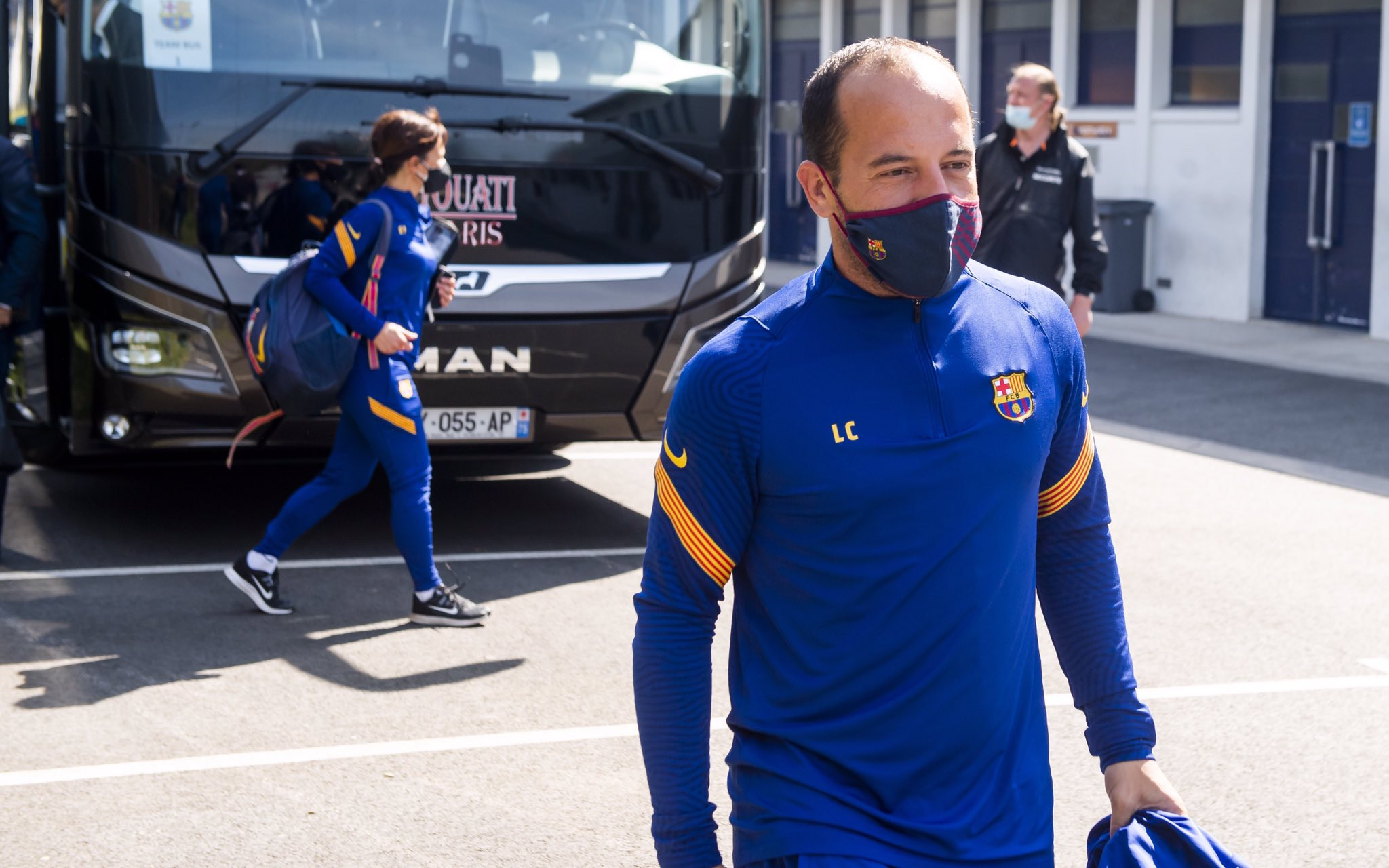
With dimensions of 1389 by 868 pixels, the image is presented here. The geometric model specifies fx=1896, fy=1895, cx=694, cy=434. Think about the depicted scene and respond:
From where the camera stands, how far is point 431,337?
7.60m

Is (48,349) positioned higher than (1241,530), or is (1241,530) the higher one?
(48,349)

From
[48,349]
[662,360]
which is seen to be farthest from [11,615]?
[662,360]

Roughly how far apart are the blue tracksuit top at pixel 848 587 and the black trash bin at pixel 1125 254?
1581 cm

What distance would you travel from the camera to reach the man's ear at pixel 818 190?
2484 millimetres

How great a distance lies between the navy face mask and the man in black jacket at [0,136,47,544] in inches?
239

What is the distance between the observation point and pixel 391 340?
21.5 ft

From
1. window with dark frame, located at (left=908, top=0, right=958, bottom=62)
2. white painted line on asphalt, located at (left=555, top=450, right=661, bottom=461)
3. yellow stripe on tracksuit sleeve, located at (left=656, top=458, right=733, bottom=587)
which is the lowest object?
white painted line on asphalt, located at (left=555, top=450, right=661, bottom=461)

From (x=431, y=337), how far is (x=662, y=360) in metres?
0.98

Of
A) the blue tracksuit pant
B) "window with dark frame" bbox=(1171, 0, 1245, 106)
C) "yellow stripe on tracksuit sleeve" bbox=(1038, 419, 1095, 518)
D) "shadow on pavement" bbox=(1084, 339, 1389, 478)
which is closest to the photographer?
"yellow stripe on tracksuit sleeve" bbox=(1038, 419, 1095, 518)

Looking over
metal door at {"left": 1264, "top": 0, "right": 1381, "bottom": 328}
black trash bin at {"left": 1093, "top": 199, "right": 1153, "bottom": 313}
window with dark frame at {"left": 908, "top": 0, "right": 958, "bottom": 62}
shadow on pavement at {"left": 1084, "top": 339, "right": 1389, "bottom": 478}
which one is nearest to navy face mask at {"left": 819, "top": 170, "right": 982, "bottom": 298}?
shadow on pavement at {"left": 1084, "top": 339, "right": 1389, "bottom": 478}

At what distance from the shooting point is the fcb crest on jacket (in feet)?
7.98

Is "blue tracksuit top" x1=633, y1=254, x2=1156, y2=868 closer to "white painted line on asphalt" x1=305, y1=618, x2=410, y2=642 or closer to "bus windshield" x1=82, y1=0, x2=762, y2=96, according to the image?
"white painted line on asphalt" x1=305, y1=618, x2=410, y2=642

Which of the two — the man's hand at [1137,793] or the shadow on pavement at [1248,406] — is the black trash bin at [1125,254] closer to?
the shadow on pavement at [1248,406]

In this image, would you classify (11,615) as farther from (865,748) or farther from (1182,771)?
(865,748)
